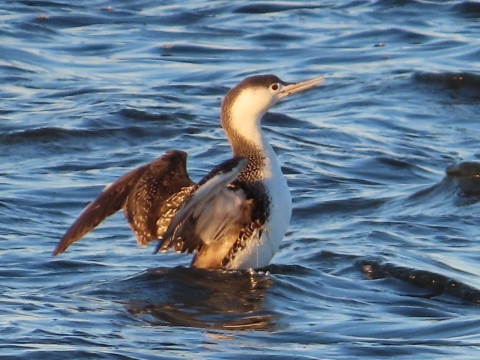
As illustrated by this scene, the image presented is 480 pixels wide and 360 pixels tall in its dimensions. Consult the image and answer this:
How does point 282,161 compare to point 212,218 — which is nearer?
point 212,218

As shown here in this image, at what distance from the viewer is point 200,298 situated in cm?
757

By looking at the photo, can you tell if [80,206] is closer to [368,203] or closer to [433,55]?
[368,203]

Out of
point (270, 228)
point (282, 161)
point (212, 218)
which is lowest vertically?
point (282, 161)

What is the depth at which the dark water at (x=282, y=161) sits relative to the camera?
22.2 feet

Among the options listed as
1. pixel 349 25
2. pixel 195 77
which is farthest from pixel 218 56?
pixel 349 25

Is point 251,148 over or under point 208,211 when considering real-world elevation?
over

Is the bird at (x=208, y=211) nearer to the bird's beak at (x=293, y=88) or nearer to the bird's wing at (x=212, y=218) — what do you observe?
the bird's wing at (x=212, y=218)

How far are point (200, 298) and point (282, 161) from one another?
3.95 m

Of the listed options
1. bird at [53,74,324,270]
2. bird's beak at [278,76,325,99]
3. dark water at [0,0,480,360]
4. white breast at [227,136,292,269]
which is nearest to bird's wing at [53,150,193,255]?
bird at [53,74,324,270]

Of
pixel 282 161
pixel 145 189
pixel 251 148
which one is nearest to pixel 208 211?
pixel 145 189

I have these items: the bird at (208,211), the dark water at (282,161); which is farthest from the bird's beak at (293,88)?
the dark water at (282,161)

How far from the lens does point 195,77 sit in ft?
47.8

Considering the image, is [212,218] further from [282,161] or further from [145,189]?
[282,161]

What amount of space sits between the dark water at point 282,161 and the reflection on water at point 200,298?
0.02m
